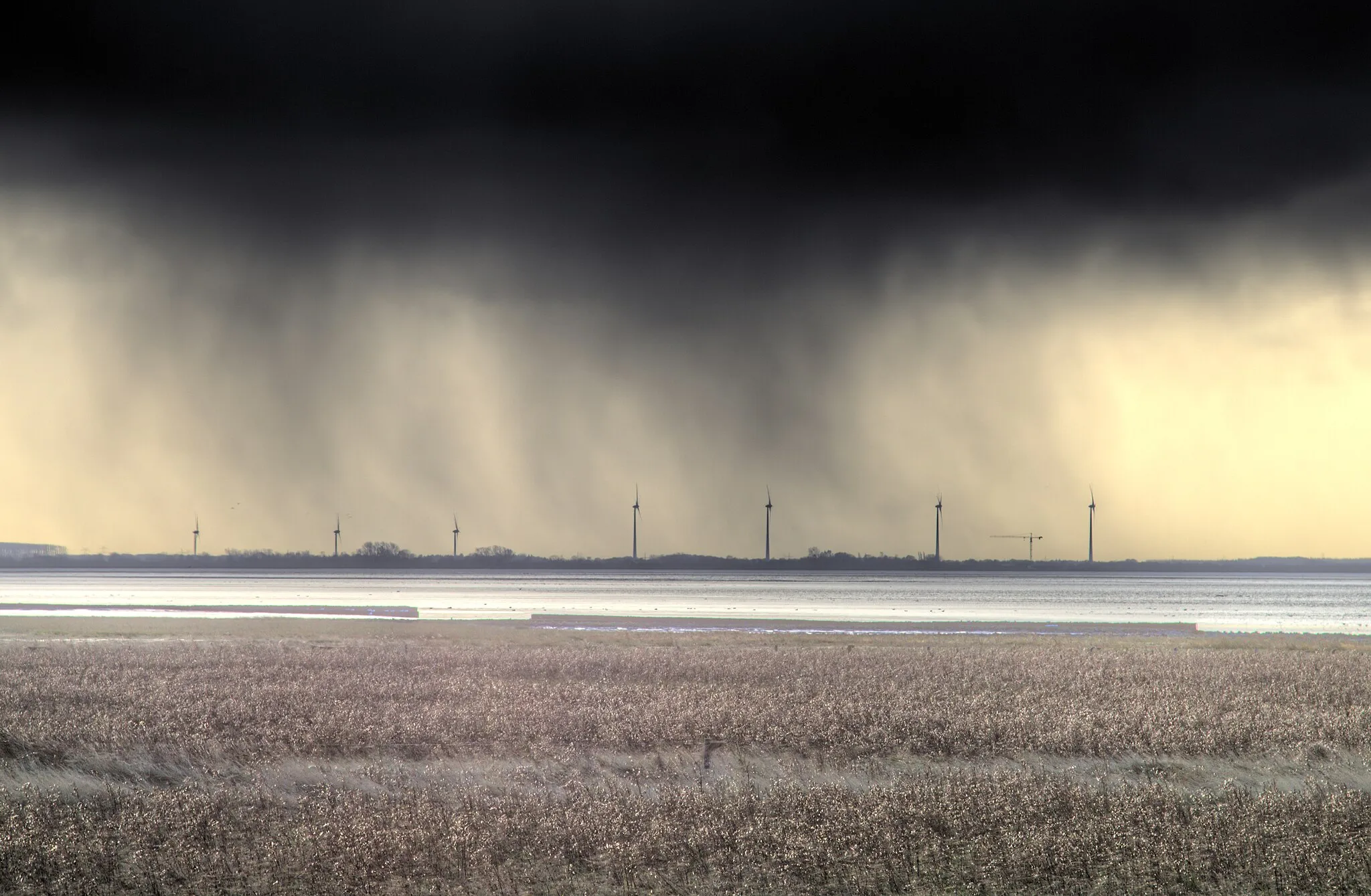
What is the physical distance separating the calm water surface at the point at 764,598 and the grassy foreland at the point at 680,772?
2305 cm

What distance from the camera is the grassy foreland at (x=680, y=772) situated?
1179 cm

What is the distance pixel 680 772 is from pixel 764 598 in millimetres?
52848

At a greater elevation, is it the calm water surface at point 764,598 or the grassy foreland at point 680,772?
the grassy foreland at point 680,772

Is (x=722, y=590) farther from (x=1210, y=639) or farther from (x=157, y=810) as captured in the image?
(x=157, y=810)

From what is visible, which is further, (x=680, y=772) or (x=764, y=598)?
(x=764, y=598)

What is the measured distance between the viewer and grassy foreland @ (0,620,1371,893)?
1179 centimetres

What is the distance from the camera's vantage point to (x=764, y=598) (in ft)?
228

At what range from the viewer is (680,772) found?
1723 centimetres

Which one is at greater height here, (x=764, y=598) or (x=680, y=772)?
(x=680, y=772)

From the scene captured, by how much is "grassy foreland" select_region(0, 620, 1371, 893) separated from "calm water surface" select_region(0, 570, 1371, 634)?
23049 millimetres

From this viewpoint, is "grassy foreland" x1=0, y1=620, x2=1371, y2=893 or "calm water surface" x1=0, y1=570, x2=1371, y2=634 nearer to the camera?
"grassy foreland" x1=0, y1=620, x2=1371, y2=893

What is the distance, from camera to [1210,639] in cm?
3897

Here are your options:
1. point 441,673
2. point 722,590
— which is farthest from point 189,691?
point 722,590

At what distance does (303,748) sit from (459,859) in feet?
24.2
